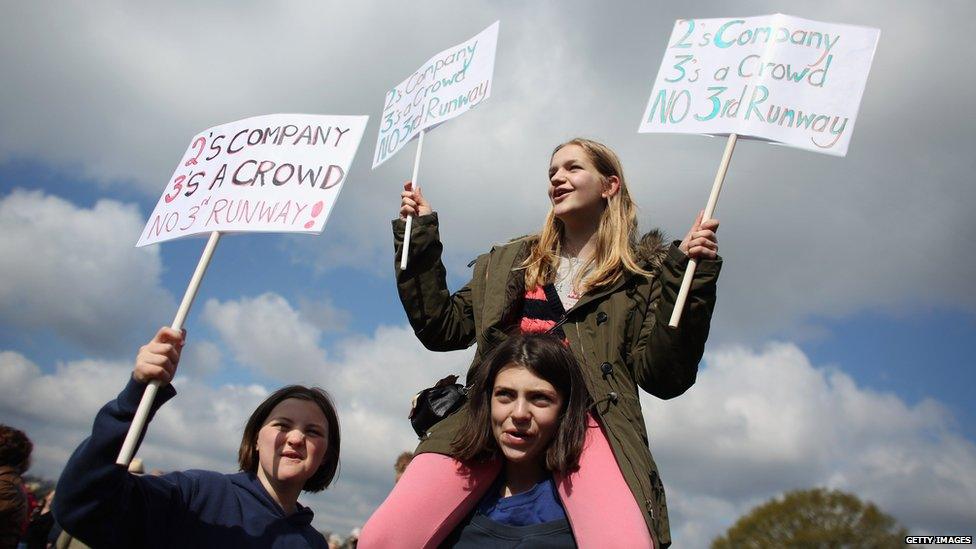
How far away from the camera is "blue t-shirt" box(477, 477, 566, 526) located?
325 centimetres

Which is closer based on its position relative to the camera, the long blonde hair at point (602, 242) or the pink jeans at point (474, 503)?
the pink jeans at point (474, 503)

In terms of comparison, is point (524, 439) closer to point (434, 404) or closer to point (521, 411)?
point (521, 411)

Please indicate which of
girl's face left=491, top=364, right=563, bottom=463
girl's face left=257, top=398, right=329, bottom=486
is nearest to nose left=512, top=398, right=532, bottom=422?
girl's face left=491, top=364, right=563, bottom=463

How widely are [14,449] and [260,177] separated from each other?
2901 millimetres

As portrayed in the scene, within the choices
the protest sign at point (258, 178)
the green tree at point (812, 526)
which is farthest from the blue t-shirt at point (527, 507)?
the green tree at point (812, 526)

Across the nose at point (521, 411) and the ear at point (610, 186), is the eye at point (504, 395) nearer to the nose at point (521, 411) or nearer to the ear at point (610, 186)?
the nose at point (521, 411)

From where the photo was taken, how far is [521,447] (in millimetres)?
3283

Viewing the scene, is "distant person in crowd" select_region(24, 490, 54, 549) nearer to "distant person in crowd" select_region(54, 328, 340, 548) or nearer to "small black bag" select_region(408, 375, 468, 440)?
"distant person in crowd" select_region(54, 328, 340, 548)

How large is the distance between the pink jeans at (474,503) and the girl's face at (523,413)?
15 cm

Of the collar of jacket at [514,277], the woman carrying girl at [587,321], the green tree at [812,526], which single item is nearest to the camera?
the woman carrying girl at [587,321]

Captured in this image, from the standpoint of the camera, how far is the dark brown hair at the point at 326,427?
3828mm

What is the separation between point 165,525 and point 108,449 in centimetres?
54

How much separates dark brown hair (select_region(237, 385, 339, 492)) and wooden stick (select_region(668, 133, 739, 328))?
1.79 metres

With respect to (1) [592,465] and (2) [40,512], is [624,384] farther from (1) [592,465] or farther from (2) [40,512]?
(2) [40,512]
